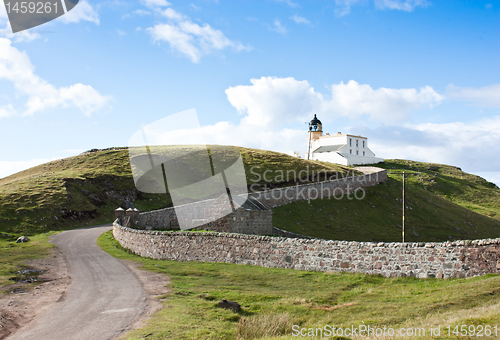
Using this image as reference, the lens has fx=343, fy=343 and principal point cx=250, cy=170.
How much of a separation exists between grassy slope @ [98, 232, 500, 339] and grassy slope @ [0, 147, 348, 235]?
99.7ft

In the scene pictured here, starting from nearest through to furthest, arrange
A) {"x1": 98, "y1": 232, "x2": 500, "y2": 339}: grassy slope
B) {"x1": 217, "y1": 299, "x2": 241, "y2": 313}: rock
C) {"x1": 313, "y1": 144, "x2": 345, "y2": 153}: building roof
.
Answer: {"x1": 98, "y1": 232, "x2": 500, "y2": 339}: grassy slope, {"x1": 217, "y1": 299, "x2": 241, "y2": 313}: rock, {"x1": 313, "y1": 144, "x2": 345, "y2": 153}: building roof

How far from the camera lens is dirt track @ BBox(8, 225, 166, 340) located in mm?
8977

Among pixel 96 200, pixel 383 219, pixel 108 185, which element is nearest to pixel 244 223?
pixel 383 219

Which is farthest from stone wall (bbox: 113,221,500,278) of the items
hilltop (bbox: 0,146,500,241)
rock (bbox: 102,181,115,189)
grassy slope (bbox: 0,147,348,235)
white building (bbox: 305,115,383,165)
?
white building (bbox: 305,115,383,165)

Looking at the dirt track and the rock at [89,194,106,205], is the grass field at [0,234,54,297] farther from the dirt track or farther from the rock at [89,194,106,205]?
the rock at [89,194,106,205]

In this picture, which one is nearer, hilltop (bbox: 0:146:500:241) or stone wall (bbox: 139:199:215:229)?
stone wall (bbox: 139:199:215:229)

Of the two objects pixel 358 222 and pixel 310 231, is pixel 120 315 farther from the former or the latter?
pixel 358 222

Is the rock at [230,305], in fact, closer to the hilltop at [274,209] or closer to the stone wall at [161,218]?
the stone wall at [161,218]

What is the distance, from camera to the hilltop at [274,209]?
3944 centimetres

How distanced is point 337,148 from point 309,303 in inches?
3894

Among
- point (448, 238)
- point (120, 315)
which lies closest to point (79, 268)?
point (120, 315)

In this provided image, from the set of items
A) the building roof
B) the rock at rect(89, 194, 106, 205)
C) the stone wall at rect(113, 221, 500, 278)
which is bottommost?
the stone wall at rect(113, 221, 500, 278)

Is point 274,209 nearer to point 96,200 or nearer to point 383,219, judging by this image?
point 383,219

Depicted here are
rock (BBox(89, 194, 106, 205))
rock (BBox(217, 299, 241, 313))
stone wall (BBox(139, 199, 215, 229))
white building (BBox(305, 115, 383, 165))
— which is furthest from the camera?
white building (BBox(305, 115, 383, 165))
